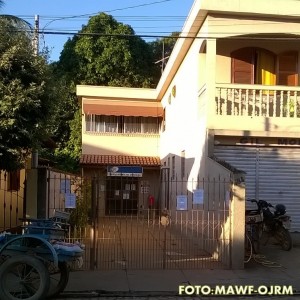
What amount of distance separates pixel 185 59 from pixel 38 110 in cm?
937

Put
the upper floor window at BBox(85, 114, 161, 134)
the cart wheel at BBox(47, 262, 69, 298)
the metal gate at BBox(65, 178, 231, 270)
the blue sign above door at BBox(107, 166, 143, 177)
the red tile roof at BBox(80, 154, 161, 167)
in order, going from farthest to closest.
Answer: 1. the upper floor window at BBox(85, 114, 161, 134)
2. the red tile roof at BBox(80, 154, 161, 167)
3. the blue sign above door at BBox(107, 166, 143, 177)
4. the metal gate at BBox(65, 178, 231, 270)
5. the cart wheel at BBox(47, 262, 69, 298)

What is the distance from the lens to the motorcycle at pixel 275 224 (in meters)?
12.5

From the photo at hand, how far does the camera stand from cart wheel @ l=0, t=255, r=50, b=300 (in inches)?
299

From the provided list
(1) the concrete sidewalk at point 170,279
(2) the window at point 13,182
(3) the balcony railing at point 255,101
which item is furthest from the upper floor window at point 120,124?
(1) the concrete sidewalk at point 170,279

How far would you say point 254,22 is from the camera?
Answer: 1390 cm

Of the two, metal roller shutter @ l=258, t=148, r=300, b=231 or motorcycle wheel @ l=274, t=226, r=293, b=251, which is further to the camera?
metal roller shutter @ l=258, t=148, r=300, b=231

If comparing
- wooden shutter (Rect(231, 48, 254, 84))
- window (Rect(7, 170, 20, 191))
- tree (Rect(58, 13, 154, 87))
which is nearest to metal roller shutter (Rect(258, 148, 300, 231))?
wooden shutter (Rect(231, 48, 254, 84))

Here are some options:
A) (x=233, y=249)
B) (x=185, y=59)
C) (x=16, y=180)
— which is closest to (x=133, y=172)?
(x=185, y=59)

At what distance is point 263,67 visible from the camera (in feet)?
52.5

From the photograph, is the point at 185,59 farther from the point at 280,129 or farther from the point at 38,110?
the point at 38,110

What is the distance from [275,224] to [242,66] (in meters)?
5.40

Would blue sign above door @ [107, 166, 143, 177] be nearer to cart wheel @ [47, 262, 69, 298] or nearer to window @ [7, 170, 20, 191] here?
window @ [7, 170, 20, 191]

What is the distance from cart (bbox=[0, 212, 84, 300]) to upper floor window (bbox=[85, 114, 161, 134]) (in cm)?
1918

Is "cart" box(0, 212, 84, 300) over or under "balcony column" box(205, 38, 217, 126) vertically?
under
